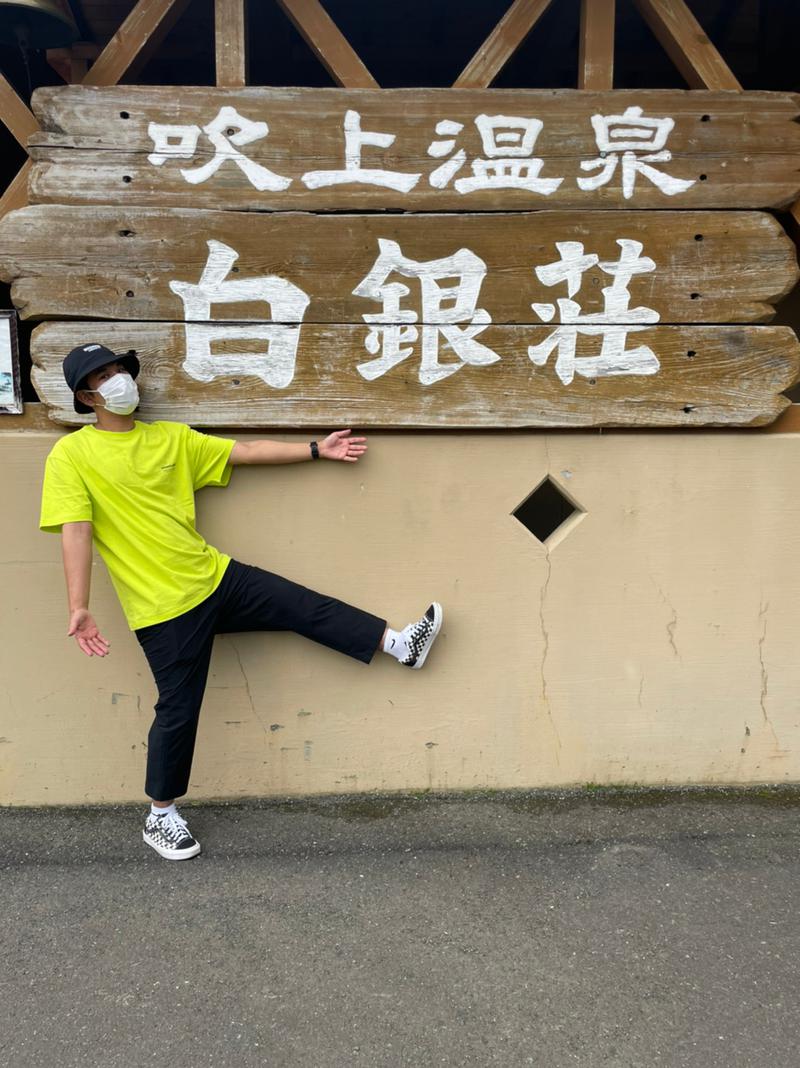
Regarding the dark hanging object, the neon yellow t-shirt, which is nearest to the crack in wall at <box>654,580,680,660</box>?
the neon yellow t-shirt

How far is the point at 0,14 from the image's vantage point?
9.34 feet

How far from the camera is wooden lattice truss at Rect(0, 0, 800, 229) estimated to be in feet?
9.45

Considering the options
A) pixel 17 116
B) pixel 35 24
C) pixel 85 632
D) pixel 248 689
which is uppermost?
pixel 35 24

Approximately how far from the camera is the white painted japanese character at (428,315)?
2934 millimetres

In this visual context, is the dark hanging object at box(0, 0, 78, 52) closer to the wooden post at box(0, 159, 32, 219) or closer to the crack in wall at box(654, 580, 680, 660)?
the wooden post at box(0, 159, 32, 219)

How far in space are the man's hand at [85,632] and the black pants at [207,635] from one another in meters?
0.16

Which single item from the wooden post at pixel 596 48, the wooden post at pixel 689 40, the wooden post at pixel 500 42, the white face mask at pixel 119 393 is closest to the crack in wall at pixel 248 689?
the white face mask at pixel 119 393

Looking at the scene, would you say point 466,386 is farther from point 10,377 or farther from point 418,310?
point 10,377

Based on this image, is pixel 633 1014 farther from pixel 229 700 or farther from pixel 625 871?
pixel 229 700

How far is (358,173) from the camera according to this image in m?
2.91

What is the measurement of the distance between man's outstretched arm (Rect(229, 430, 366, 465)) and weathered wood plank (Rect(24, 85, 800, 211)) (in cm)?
86

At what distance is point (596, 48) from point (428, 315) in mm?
1197

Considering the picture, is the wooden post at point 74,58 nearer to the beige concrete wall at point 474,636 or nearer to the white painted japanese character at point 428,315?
the white painted japanese character at point 428,315

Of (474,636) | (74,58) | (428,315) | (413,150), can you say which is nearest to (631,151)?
(413,150)
